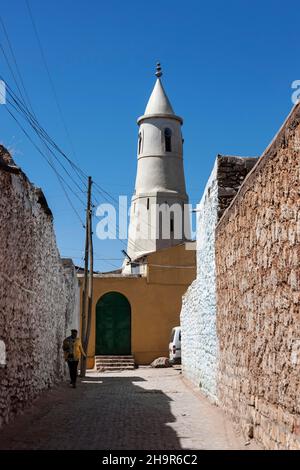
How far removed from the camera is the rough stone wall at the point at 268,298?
6117mm

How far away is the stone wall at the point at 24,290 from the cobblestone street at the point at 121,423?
424 mm

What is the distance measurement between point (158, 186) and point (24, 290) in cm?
2877

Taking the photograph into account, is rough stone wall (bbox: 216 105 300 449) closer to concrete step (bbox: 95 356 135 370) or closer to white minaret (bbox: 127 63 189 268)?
concrete step (bbox: 95 356 135 370)

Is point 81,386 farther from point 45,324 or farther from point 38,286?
point 38,286

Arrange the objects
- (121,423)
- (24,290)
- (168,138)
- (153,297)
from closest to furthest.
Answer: (121,423) < (24,290) < (153,297) < (168,138)

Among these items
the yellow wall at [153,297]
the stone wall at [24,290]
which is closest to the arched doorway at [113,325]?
the yellow wall at [153,297]

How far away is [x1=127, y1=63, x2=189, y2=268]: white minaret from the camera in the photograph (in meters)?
39.1

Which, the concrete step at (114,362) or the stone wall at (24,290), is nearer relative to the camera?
the stone wall at (24,290)

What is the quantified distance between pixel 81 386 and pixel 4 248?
30.5 feet

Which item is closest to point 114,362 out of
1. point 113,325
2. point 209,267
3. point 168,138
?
point 113,325

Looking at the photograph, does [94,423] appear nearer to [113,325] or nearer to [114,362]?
[114,362]

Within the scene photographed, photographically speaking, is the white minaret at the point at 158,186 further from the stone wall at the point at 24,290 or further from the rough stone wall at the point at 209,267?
the stone wall at the point at 24,290

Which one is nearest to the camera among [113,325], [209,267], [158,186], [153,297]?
[209,267]

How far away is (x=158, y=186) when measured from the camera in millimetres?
39312
